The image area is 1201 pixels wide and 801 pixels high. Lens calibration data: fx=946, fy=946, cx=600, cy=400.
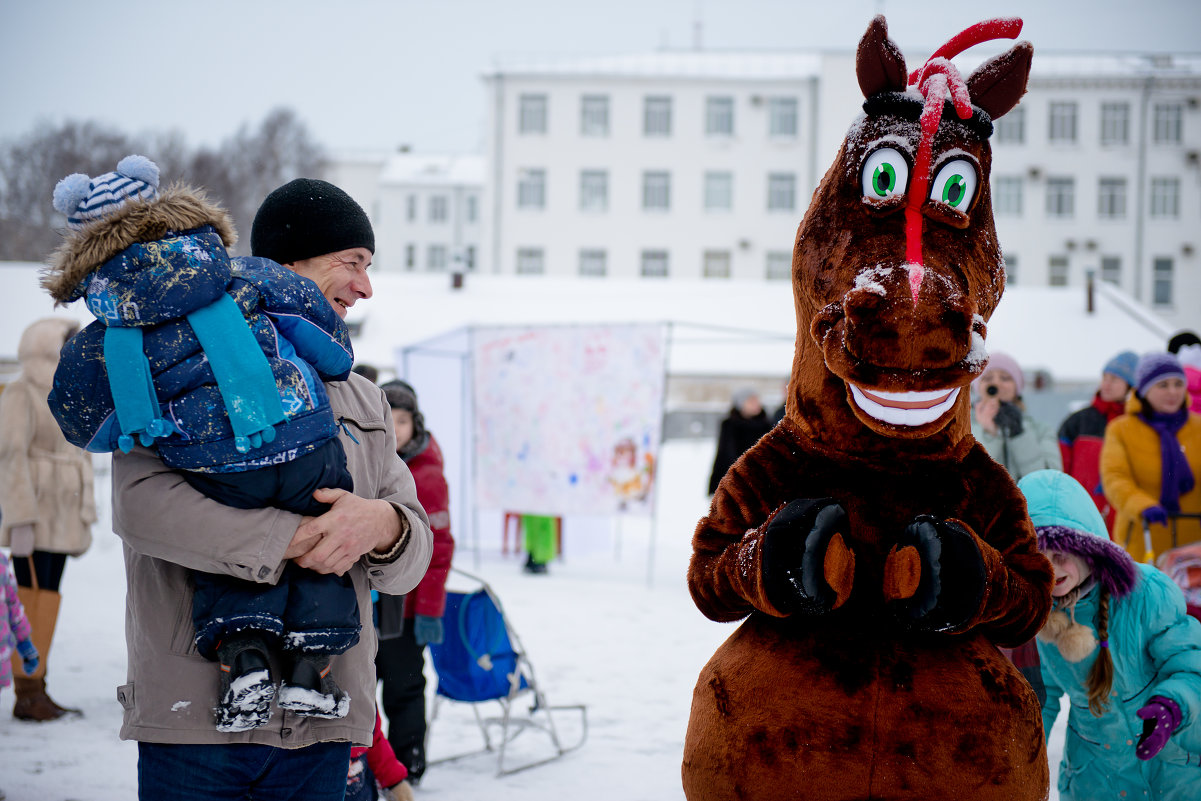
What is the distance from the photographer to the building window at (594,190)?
34.5 m

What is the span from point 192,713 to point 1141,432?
5.02 metres

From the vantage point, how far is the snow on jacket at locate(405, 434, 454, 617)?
12.9 ft

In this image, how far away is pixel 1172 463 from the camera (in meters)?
5.00

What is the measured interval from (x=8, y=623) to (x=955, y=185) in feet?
12.4

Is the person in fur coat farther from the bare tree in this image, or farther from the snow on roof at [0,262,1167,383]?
the bare tree

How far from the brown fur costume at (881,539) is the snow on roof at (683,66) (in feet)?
111

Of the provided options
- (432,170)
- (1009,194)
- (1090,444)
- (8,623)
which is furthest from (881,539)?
(432,170)

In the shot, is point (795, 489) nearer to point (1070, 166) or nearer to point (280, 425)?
point (280, 425)

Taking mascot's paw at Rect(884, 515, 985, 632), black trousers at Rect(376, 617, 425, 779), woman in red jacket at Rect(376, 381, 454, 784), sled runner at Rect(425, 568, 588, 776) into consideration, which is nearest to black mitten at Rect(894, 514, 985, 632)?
mascot's paw at Rect(884, 515, 985, 632)

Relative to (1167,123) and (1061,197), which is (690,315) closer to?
(1061,197)

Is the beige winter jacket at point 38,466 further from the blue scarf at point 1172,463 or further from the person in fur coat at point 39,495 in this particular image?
the blue scarf at point 1172,463

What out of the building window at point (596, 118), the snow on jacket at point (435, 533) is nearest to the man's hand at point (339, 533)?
the snow on jacket at point (435, 533)

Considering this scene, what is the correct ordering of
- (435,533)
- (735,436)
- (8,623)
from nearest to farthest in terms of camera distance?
(8,623) < (435,533) < (735,436)

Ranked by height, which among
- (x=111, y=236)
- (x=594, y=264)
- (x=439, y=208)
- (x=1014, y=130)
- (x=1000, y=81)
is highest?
(x=1014, y=130)
